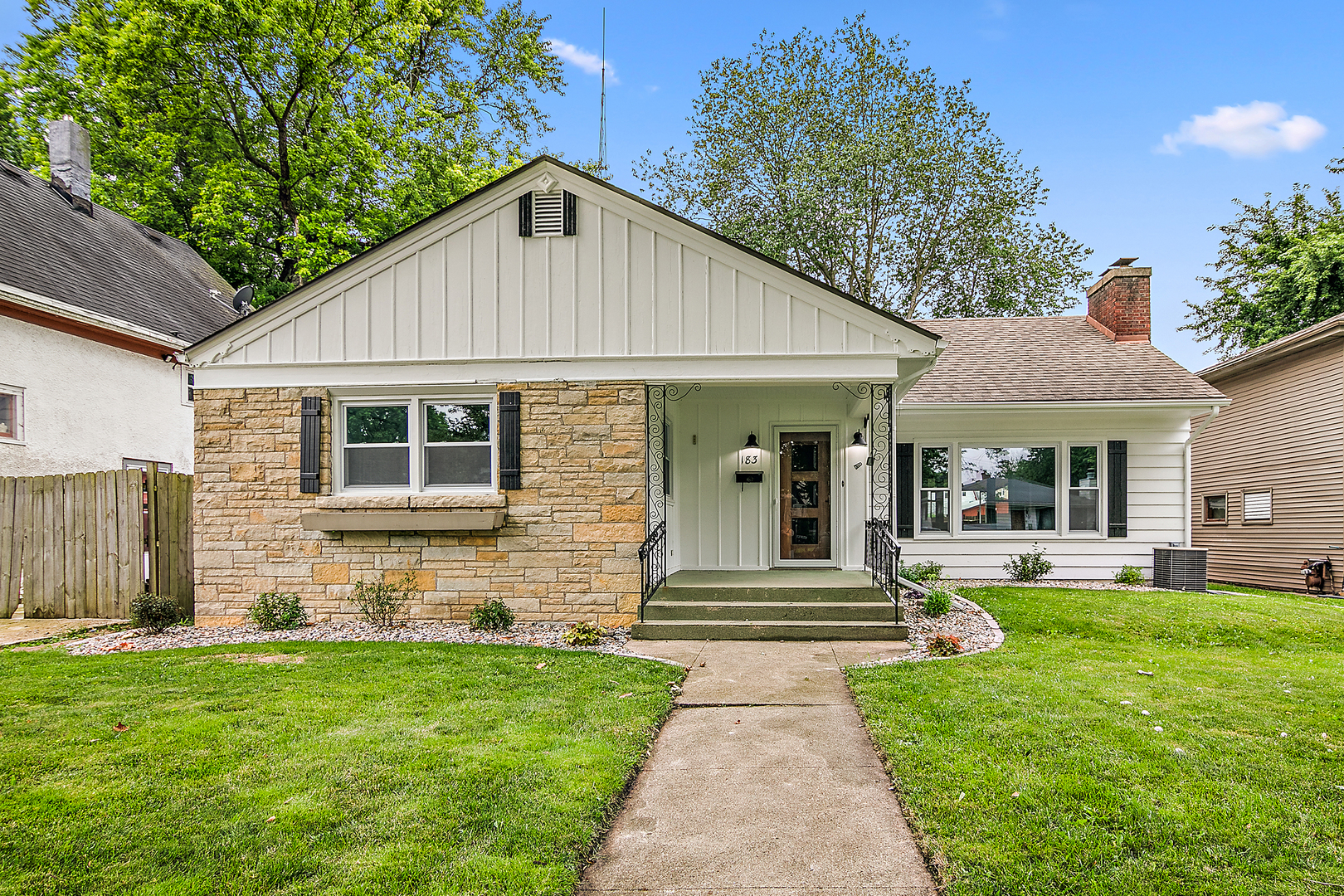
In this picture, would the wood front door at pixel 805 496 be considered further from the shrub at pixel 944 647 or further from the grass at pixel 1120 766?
the grass at pixel 1120 766

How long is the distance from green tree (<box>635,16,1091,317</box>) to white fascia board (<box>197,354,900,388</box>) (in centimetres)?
1566

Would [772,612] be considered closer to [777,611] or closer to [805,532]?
[777,611]

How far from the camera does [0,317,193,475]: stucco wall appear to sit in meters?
11.0

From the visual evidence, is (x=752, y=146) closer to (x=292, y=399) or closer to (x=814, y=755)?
(x=292, y=399)

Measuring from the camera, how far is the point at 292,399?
29.1 feet

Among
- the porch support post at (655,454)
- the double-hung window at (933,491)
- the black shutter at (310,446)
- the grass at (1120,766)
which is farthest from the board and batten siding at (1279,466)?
the black shutter at (310,446)

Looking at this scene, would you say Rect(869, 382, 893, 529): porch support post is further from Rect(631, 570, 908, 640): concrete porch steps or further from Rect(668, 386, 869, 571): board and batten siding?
Rect(631, 570, 908, 640): concrete porch steps

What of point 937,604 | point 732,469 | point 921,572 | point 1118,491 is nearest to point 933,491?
point 921,572

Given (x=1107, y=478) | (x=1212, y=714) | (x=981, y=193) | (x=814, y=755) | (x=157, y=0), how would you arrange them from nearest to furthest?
1. (x=814, y=755)
2. (x=1212, y=714)
3. (x=1107, y=478)
4. (x=157, y=0)
5. (x=981, y=193)

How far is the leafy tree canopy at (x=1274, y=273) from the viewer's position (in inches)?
794

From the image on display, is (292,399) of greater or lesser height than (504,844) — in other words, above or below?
above

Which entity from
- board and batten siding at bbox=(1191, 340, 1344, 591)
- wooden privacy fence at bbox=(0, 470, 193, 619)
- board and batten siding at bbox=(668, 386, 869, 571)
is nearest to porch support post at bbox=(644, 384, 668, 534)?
board and batten siding at bbox=(668, 386, 869, 571)

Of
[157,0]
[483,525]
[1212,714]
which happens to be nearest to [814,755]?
[1212,714]

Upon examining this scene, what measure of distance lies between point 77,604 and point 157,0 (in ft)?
45.0
